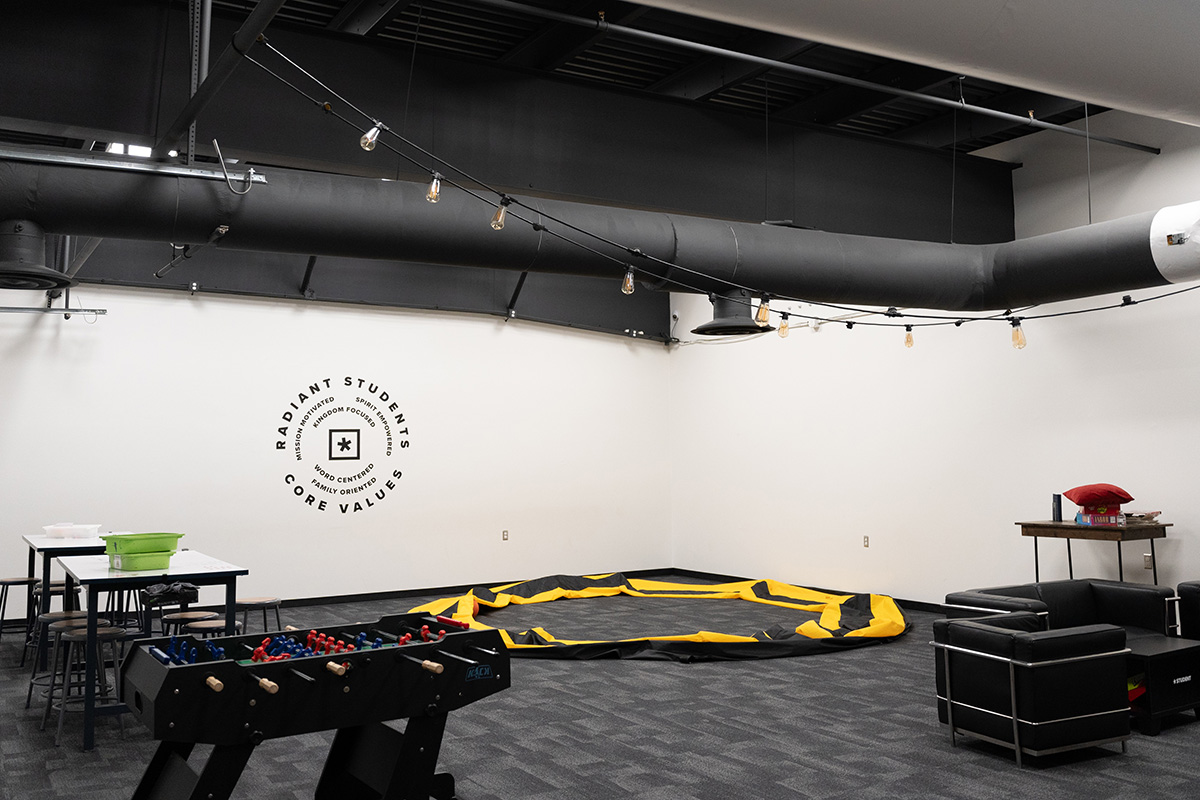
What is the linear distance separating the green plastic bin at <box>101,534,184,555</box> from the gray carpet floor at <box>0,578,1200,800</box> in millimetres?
957

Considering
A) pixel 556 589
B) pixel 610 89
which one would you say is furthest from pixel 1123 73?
pixel 556 589

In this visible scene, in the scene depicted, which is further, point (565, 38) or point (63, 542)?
point (63, 542)

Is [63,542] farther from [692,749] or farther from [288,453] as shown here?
[692,749]

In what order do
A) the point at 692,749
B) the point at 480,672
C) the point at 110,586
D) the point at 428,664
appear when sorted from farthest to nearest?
the point at 110,586 < the point at 692,749 < the point at 480,672 < the point at 428,664

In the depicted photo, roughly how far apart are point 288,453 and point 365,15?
565 centimetres

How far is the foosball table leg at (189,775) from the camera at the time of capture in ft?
10.7

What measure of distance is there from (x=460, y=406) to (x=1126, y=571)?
260 inches

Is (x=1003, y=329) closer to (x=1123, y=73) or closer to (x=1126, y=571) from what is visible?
(x=1126, y=571)

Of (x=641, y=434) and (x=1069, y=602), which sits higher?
(x=641, y=434)

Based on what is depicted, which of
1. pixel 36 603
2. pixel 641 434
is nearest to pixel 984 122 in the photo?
pixel 641 434

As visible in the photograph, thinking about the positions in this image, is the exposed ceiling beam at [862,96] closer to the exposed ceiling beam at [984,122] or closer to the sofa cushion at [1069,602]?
the exposed ceiling beam at [984,122]

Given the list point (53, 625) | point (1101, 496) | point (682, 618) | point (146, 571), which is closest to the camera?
point (146, 571)

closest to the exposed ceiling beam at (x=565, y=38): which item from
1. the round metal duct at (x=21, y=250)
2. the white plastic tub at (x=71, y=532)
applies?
the round metal duct at (x=21, y=250)

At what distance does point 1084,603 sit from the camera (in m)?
6.12
